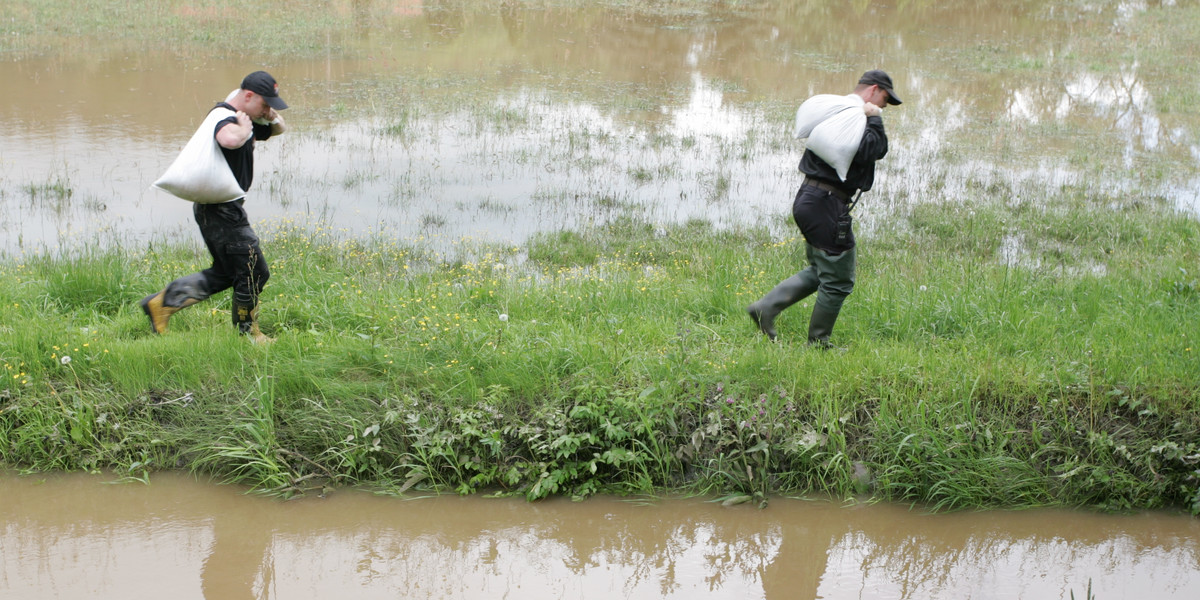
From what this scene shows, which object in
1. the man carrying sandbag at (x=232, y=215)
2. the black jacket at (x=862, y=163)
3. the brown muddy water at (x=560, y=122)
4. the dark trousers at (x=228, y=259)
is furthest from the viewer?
the brown muddy water at (x=560, y=122)

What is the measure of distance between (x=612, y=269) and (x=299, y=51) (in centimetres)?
1068

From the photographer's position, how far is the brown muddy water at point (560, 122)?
→ 8938 millimetres

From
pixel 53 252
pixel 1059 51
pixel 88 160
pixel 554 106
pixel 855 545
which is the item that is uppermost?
pixel 1059 51

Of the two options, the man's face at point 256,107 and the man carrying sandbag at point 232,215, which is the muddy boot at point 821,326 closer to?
the man carrying sandbag at point 232,215

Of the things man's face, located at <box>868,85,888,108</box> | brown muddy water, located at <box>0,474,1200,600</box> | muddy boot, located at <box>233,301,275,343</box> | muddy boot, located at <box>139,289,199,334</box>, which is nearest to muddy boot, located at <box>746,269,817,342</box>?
man's face, located at <box>868,85,888,108</box>

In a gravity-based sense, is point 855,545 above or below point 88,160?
below

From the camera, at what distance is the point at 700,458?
14.9 ft

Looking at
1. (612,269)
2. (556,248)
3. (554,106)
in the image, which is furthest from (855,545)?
(554,106)

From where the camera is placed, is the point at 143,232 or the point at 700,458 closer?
the point at 700,458

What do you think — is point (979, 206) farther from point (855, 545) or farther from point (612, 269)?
point (855, 545)

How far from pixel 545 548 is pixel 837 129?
2.68 m

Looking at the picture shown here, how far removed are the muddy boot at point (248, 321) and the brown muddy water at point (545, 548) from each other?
0.97 metres

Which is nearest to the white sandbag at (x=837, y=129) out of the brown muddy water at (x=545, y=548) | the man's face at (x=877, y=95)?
the man's face at (x=877, y=95)

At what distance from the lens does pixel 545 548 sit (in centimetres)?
408
